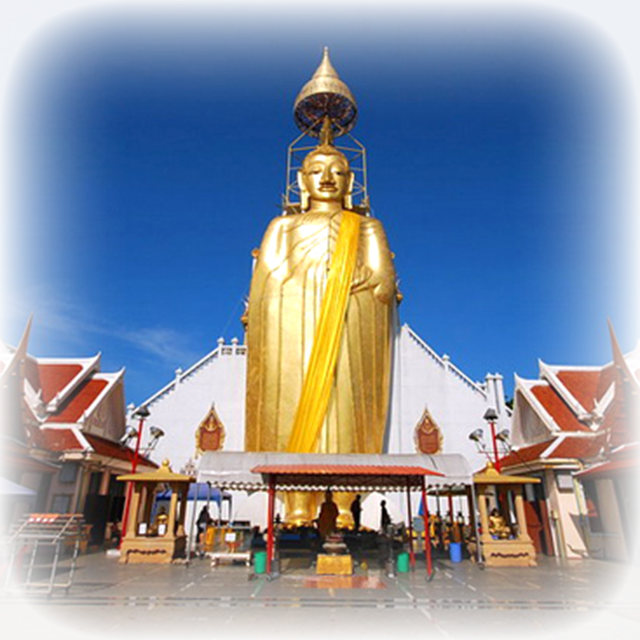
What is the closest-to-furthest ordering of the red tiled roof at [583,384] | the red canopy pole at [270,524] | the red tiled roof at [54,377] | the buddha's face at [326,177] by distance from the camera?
1. the red canopy pole at [270,524]
2. the red tiled roof at [583,384]
3. the red tiled roof at [54,377]
4. the buddha's face at [326,177]

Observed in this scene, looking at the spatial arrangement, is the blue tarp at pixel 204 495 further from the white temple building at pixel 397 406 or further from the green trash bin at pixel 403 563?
the green trash bin at pixel 403 563

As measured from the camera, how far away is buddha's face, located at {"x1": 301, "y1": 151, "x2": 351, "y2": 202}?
16.6 meters

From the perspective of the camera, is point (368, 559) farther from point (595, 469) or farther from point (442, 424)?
point (442, 424)

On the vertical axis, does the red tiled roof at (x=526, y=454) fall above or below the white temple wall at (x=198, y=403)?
below

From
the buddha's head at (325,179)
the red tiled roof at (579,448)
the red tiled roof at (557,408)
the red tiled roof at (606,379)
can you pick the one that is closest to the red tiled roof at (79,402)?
the buddha's head at (325,179)

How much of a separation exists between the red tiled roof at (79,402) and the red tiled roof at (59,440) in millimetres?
427

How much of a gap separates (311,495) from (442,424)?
7766 mm

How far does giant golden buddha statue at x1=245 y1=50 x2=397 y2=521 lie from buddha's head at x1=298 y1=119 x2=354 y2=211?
721 millimetres

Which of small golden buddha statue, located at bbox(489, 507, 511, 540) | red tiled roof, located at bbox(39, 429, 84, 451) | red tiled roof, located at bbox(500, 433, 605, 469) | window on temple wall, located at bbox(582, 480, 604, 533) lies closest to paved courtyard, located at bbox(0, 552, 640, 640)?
small golden buddha statue, located at bbox(489, 507, 511, 540)

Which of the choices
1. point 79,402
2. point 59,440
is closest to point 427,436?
point 79,402

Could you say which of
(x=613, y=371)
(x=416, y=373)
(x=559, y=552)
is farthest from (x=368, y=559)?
(x=416, y=373)

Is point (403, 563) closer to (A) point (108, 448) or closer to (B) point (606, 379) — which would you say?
(B) point (606, 379)

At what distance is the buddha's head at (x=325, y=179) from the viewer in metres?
16.6

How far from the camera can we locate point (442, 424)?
1869 cm
